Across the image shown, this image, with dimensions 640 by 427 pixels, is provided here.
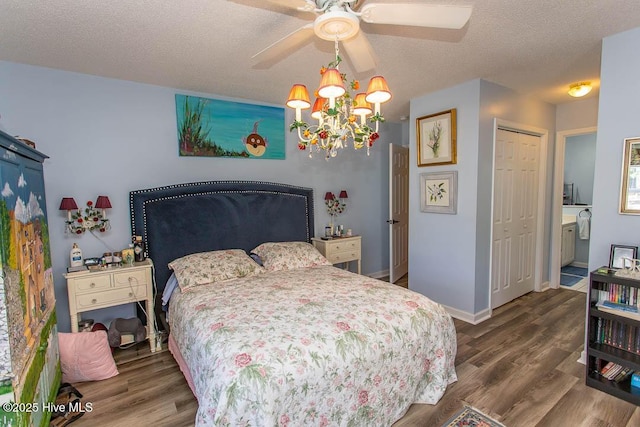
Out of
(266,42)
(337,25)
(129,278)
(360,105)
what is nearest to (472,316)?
(360,105)

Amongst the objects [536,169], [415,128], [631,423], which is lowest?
[631,423]

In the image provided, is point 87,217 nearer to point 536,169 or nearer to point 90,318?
point 90,318

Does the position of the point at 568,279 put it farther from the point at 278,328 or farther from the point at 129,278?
the point at 129,278

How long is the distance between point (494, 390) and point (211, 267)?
243cm

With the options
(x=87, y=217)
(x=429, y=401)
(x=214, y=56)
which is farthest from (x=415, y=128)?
(x=87, y=217)

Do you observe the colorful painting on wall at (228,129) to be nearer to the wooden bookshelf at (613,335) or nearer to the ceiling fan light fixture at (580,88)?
the ceiling fan light fixture at (580,88)

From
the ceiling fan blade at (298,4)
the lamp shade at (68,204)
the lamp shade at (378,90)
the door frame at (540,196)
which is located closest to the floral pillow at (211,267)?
the lamp shade at (68,204)

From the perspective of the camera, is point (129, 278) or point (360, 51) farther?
point (129, 278)

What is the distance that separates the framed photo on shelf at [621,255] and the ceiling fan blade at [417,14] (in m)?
2.02

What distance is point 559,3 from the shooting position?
73.4 inches

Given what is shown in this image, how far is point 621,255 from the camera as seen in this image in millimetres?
2270

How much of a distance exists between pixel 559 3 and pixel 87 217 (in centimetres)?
388

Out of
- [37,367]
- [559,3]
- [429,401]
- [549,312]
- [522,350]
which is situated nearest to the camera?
[37,367]

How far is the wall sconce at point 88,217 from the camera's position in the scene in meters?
2.78
